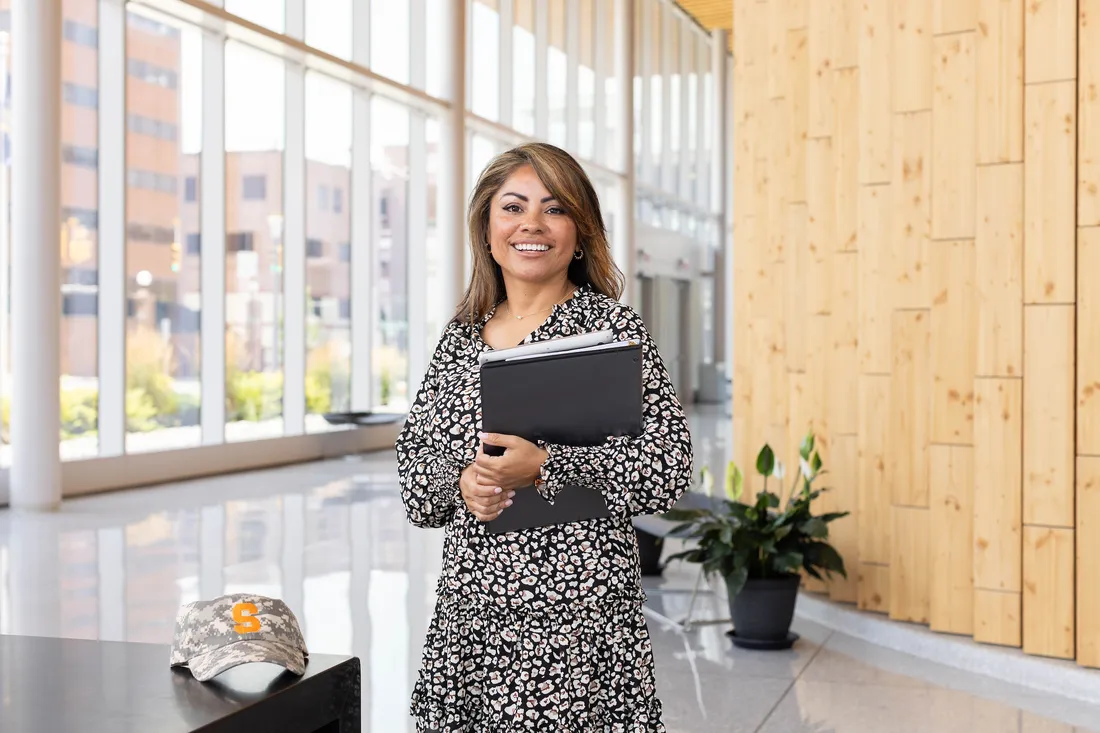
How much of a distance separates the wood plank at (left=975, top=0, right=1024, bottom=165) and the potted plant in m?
1.42

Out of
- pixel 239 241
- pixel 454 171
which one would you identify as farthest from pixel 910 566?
pixel 454 171

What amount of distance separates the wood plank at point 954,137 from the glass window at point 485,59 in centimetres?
1358

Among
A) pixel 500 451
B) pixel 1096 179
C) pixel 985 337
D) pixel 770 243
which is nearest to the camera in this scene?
pixel 500 451

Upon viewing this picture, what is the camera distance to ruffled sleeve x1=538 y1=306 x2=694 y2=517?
1998 mm

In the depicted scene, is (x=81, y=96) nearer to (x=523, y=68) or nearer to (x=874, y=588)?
(x=874, y=588)

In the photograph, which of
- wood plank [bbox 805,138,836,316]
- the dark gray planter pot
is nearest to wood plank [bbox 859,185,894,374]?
wood plank [bbox 805,138,836,316]

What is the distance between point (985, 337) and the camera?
473 cm

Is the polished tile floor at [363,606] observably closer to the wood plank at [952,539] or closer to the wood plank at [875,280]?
the wood plank at [952,539]

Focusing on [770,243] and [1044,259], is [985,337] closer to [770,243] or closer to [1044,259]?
[1044,259]

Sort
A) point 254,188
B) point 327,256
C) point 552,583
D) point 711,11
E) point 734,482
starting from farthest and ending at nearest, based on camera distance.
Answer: point 711,11 → point 327,256 → point 254,188 → point 734,482 → point 552,583

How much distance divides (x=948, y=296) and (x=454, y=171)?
11605 mm

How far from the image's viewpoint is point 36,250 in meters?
9.66

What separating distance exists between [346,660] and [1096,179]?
143 inches

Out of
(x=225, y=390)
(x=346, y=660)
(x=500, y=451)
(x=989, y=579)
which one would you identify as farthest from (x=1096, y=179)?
(x=225, y=390)
